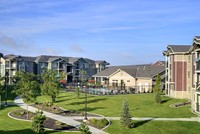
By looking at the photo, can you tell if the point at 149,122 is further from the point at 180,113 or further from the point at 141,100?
the point at 141,100

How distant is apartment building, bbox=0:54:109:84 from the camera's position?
303 feet

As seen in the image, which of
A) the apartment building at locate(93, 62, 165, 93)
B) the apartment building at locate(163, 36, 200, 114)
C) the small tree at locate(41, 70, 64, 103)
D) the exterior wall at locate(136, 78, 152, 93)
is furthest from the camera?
the apartment building at locate(93, 62, 165, 93)

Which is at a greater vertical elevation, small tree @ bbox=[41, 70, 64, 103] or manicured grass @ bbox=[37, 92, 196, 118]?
small tree @ bbox=[41, 70, 64, 103]

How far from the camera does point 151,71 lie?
6481cm

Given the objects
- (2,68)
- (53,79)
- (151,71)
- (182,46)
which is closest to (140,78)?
(151,71)

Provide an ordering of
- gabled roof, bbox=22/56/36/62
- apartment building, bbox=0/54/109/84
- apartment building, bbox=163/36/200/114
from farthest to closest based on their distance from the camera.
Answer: gabled roof, bbox=22/56/36/62 < apartment building, bbox=0/54/109/84 < apartment building, bbox=163/36/200/114

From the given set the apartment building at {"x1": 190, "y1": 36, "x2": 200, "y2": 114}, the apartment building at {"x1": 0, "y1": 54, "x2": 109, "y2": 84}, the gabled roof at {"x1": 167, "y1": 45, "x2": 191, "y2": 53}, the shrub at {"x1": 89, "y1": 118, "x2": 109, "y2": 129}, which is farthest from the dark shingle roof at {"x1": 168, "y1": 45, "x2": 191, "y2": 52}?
the apartment building at {"x1": 0, "y1": 54, "x2": 109, "y2": 84}

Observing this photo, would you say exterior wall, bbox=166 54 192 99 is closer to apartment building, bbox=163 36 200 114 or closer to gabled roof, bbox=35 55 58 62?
apartment building, bbox=163 36 200 114

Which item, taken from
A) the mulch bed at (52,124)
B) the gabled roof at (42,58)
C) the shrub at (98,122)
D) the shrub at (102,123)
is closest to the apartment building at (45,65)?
the gabled roof at (42,58)

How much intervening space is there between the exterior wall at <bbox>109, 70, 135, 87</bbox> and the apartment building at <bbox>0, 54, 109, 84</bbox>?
2448 centimetres

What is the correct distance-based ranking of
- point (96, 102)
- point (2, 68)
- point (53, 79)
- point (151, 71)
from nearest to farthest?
point (53, 79), point (96, 102), point (151, 71), point (2, 68)

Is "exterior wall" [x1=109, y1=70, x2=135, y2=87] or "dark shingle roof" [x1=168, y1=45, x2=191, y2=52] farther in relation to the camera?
"exterior wall" [x1=109, y1=70, x2=135, y2=87]

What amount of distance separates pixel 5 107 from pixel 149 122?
20583mm

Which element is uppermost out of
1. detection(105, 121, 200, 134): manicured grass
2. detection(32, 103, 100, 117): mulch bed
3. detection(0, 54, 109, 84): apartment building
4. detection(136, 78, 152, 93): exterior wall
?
detection(0, 54, 109, 84): apartment building
